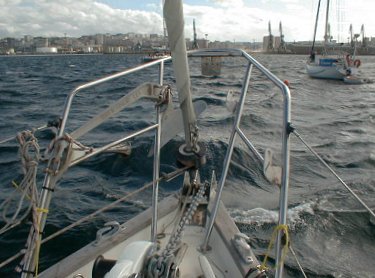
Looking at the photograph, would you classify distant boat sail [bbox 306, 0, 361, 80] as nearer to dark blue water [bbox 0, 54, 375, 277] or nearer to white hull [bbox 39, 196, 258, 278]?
dark blue water [bbox 0, 54, 375, 277]

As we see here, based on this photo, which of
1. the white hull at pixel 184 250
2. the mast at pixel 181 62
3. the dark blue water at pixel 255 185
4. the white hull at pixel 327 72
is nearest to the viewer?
the mast at pixel 181 62

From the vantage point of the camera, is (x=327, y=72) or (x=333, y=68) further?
(x=327, y=72)

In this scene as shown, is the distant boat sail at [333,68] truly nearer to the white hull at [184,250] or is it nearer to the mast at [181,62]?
the white hull at [184,250]

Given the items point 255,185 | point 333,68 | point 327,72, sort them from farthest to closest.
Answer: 1. point 327,72
2. point 333,68
3. point 255,185

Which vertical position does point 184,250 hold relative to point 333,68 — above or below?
below

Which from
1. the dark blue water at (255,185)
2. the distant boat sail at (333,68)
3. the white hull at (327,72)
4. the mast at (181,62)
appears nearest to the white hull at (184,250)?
the mast at (181,62)

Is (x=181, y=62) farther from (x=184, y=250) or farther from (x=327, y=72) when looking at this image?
(x=327, y=72)

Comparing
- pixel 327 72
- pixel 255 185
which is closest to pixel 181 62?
pixel 255 185

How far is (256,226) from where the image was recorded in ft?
17.6

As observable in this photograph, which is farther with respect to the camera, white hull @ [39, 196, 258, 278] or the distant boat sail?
the distant boat sail

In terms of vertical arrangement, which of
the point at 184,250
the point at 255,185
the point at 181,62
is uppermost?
the point at 181,62

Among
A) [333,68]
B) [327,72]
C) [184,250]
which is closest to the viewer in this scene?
[184,250]

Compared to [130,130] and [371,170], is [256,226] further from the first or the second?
[130,130]

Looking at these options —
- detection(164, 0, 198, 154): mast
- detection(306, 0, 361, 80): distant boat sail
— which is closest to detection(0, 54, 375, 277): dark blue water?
detection(164, 0, 198, 154): mast
